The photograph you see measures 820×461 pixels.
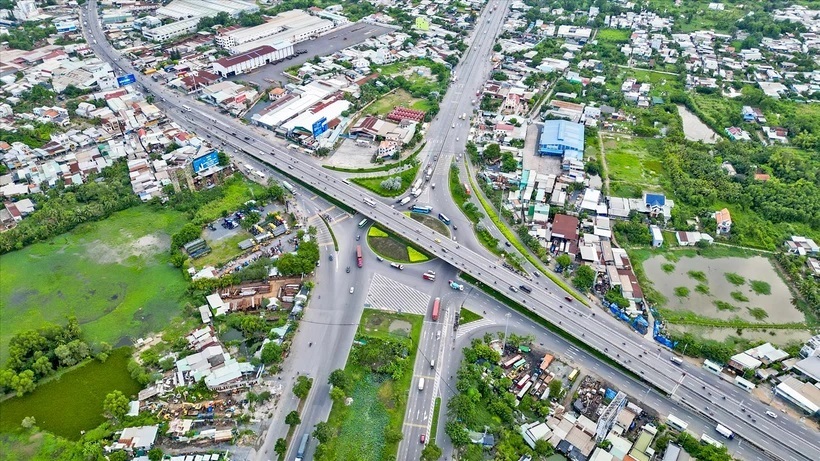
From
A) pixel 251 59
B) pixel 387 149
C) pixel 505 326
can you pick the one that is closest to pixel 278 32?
pixel 251 59

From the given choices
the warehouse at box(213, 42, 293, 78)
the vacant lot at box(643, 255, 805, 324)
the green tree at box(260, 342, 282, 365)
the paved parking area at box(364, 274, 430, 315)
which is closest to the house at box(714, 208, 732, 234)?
the vacant lot at box(643, 255, 805, 324)

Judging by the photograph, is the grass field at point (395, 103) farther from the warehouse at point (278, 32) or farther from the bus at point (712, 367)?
the bus at point (712, 367)

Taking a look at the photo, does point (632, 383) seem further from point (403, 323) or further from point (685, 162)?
point (685, 162)

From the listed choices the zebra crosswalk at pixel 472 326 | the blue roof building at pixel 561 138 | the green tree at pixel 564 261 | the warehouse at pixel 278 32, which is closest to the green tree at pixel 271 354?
the zebra crosswalk at pixel 472 326

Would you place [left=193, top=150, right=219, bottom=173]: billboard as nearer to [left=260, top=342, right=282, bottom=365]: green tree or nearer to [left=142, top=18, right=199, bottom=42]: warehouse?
[left=260, top=342, right=282, bottom=365]: green tree

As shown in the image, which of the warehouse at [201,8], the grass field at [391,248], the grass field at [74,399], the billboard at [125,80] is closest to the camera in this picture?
the grass field at [74,399]

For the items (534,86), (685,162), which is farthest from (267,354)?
(534,86)
